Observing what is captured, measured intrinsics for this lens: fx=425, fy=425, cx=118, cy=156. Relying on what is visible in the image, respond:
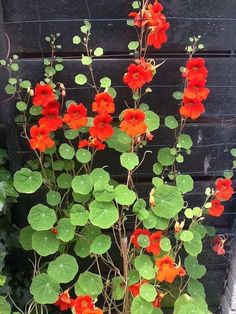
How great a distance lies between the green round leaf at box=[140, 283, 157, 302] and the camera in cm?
150

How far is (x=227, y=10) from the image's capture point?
154cm

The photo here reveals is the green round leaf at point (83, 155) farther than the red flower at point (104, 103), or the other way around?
the green round leaf at point (83, 155)

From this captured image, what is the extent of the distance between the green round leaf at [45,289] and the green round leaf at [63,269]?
0.03 m

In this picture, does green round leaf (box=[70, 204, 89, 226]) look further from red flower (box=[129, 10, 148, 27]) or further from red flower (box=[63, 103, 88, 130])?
red flower (box=[129, 10, 148, 27])

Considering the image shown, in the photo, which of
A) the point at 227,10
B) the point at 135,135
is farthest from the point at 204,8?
the point at 135,135

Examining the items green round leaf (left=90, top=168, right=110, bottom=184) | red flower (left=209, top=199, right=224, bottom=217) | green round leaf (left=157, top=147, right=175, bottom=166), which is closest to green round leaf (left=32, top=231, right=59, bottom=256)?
green round leaf (left=90, top=168, right=110, bottom=184)

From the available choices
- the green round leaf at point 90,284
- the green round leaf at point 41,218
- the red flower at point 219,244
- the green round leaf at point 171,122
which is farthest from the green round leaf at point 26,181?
the red flower at point 219,244

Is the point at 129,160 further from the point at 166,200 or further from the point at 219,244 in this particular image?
the point at 219,244

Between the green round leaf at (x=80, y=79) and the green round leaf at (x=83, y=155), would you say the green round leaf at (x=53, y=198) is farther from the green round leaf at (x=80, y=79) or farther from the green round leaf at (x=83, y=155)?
the green round leaf at (x=80, y=79)

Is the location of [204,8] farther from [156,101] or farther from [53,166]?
[53,166]

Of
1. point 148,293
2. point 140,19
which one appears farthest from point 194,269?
point 140,19

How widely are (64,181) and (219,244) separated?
0.72m

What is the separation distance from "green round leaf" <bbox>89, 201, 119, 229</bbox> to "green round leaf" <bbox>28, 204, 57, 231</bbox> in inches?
6.6

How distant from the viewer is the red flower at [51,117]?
58.9 inches
